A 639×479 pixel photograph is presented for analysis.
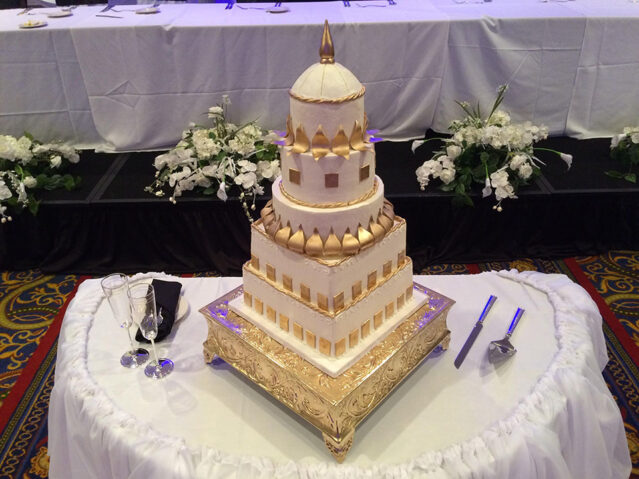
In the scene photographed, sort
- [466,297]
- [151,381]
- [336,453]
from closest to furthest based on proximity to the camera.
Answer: [336,453], [151,381], [466,297]

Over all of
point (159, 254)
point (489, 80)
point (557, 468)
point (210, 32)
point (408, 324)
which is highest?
point (210, 32)

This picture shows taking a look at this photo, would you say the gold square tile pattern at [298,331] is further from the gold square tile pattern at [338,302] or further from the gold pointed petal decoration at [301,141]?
the gold pointed petal decoration at [301,141]

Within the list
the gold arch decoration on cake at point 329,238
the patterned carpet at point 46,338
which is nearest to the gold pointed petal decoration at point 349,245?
the gold arch decoration on cake at point 329,238

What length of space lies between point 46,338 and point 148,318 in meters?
1.48

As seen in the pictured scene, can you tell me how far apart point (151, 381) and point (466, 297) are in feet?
3.22

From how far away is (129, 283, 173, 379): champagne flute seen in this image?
1.44 meters

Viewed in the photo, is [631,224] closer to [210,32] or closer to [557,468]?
[557,468]

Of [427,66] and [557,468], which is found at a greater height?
[427,66]

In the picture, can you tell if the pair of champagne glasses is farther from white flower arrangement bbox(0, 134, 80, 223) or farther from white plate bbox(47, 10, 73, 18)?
white plate bbox(47, 10, 73, 18)

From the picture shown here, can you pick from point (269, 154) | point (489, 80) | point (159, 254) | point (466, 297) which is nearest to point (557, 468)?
point (466, 297)

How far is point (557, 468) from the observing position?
1.35 metres

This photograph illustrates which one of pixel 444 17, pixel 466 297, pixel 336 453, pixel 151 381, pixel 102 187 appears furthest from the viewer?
pixel 444 17

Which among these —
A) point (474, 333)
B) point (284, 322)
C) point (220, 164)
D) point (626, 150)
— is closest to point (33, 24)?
point (220, 164)

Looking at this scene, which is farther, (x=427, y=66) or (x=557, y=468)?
(x=427, y=66)
